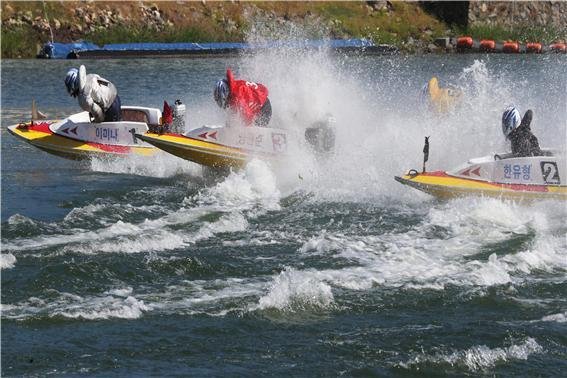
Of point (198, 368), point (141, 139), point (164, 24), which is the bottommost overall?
point (198, 368)

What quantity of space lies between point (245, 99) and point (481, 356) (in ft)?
37.2

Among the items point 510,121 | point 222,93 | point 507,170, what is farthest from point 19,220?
point 510,121

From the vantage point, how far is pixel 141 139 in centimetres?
2406

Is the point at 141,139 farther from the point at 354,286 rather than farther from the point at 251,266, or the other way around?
the point at 354,286

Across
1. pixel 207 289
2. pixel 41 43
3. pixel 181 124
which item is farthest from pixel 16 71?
pixel 207 289

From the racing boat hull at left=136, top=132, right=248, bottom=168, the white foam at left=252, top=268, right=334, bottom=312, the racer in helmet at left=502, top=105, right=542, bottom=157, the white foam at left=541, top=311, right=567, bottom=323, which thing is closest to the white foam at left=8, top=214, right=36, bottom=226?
the racing boat hull at left=136, top=132, right=248, bottom=168

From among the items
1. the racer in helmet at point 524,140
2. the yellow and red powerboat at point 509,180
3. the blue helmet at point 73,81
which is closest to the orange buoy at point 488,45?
the blue helmet at point 73,81

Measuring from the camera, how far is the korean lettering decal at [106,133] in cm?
2588

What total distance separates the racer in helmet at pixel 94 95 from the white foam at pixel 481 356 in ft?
45.8

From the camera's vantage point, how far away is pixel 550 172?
20.3 meters

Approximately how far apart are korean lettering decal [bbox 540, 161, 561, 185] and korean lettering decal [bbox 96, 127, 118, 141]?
32.4ft

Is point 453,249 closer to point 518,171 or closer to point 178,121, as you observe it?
point 518,171

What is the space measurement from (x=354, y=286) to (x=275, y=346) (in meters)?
2.59

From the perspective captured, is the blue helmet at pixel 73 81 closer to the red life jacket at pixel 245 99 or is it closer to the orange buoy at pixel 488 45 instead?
the red life jacket at pixel 245 99
